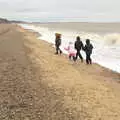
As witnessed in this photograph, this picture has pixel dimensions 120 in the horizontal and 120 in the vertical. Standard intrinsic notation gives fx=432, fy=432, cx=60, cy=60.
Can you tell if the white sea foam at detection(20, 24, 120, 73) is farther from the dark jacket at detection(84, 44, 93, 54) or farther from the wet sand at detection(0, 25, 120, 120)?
the wet sand at detection(0, 25, 120, 120)

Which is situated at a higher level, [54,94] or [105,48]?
[54,94]

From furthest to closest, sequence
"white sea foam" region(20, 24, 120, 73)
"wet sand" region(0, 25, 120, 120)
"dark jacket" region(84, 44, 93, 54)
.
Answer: "white sea foam" region(20, 24, 120, 73) < "dark jacket" region(84, 44, 93, 54) < "wet sand" region(0, 25, 120, 120)

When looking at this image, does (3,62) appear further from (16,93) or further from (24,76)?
(16,93)

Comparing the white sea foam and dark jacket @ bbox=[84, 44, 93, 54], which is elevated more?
dark jacket @ bbox=[84, 44, 93, 54]

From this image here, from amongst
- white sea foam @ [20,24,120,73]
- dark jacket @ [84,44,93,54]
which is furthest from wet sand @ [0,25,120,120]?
white sea foam @ [20,24,120,73]

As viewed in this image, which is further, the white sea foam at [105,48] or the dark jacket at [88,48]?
the white sea foam at [105,48]

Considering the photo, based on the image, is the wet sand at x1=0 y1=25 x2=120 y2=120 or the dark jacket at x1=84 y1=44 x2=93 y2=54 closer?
the wet sand at x1=0 y1=25 x2=120 y2=120

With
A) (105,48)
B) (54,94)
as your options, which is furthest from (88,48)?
(105,48)

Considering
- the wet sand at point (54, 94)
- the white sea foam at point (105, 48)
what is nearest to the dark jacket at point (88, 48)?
the white sea foam at point (105, 48)

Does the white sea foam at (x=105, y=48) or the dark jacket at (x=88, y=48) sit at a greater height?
the dark jacket at (x=88, y=48)

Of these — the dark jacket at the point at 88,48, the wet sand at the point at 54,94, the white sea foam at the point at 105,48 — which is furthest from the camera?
the white sea foam at the point at 105,48

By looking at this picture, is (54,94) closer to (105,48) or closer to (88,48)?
(88,48)

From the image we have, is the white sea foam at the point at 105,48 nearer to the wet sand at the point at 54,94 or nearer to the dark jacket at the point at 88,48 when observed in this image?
the dark jacket at the point at 88,48

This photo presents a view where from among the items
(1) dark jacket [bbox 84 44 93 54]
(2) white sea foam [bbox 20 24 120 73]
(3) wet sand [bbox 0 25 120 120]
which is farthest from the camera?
(2) white sea foam [bbox 20 24 120 73]
